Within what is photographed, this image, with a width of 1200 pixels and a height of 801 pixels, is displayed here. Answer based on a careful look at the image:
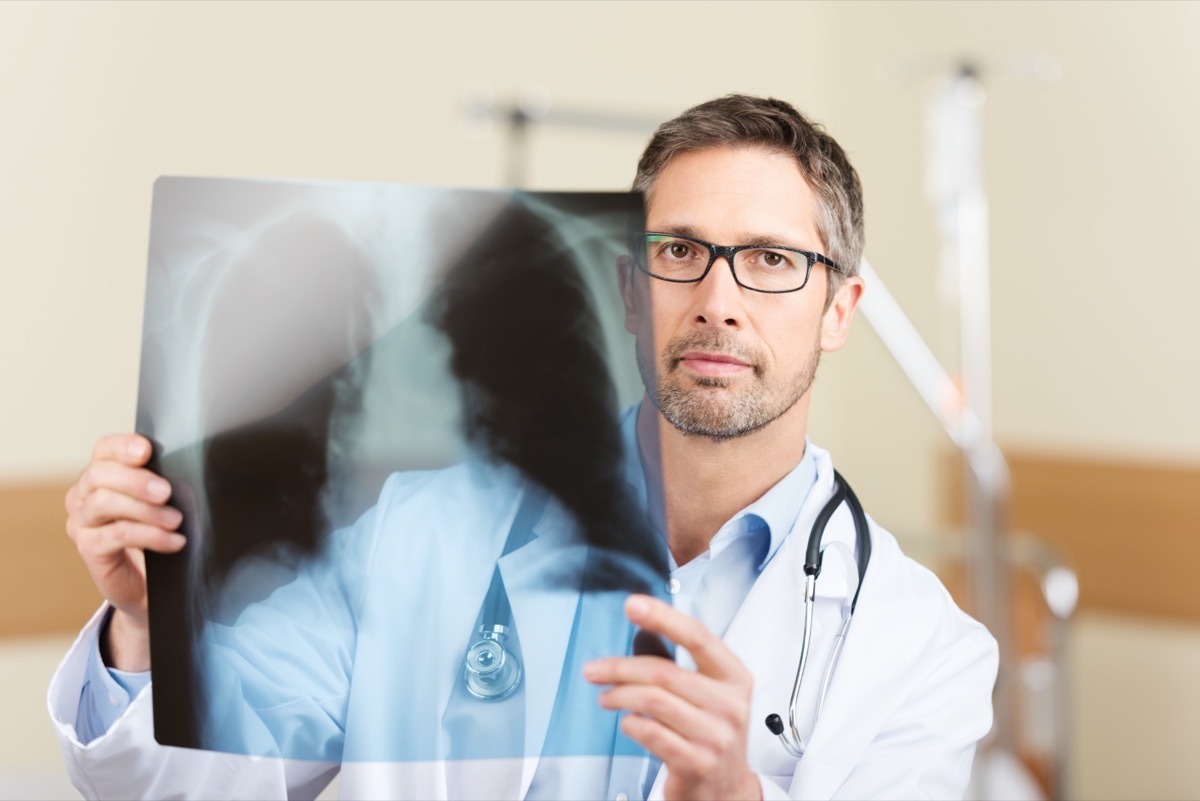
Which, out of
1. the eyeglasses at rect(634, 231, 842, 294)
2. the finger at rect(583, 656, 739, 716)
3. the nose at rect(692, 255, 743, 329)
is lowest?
the finger at rect(583, 656, 739, 716)

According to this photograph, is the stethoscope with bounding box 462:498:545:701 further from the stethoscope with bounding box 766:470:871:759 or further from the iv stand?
the iv stand

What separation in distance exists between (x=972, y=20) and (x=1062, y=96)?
0.41 meters

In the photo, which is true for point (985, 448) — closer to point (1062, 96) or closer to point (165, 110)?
point (1062, 96)

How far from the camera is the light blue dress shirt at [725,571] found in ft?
2.25

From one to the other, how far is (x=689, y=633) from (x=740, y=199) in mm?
260

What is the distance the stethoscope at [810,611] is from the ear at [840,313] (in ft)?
0.33


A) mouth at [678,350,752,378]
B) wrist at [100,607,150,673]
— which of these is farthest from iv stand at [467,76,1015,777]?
wrist at [100,607,150,673]

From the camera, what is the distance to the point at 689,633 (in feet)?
1.74

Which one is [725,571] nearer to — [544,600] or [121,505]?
[544,600]

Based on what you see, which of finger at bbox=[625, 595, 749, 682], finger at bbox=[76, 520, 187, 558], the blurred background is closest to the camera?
finger at bbox=[625, 595, 749, 682]

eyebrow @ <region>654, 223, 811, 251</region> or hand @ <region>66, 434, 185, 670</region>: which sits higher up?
eyebrow @ <region>654, 223, 811, 251</region>

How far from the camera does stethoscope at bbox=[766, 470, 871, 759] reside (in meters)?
0.65

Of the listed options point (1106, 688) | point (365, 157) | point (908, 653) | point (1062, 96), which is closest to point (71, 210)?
point (365, 157)

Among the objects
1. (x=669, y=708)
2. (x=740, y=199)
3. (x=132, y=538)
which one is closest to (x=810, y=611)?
(x=669, y=708)
